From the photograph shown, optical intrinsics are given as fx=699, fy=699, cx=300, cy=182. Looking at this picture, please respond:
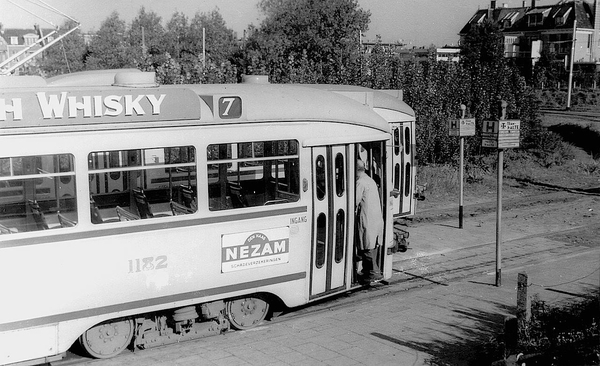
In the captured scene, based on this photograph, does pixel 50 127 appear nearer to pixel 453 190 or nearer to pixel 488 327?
pixel 488 327

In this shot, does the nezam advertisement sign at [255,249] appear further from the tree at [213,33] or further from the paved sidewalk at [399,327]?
the tree at [213,33]

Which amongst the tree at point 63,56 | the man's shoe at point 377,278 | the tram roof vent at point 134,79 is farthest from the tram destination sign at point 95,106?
the tree at point 63,56

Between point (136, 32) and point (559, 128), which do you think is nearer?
point (559, 128)

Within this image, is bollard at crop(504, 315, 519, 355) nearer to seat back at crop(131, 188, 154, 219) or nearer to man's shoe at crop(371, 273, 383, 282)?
man's shoe at crop(371, 273, 383, 282)

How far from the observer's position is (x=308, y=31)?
65.3 metres

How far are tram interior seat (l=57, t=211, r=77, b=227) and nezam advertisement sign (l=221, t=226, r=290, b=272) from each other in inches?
77.9

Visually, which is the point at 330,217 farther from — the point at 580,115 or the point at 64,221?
the point at 580,115

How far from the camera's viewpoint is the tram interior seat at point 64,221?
8180 millimetres

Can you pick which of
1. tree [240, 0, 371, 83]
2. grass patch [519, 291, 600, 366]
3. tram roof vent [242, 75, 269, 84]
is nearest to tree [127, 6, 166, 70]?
tree [240, 0, 371, 83]

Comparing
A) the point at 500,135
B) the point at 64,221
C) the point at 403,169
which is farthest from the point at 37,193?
the point at 403,169

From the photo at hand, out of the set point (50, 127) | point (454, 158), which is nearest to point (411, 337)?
point (50, 127)

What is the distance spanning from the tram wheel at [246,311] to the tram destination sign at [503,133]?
4.84 meters

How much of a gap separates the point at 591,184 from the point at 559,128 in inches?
520

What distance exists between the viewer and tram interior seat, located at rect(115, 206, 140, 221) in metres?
8.75
